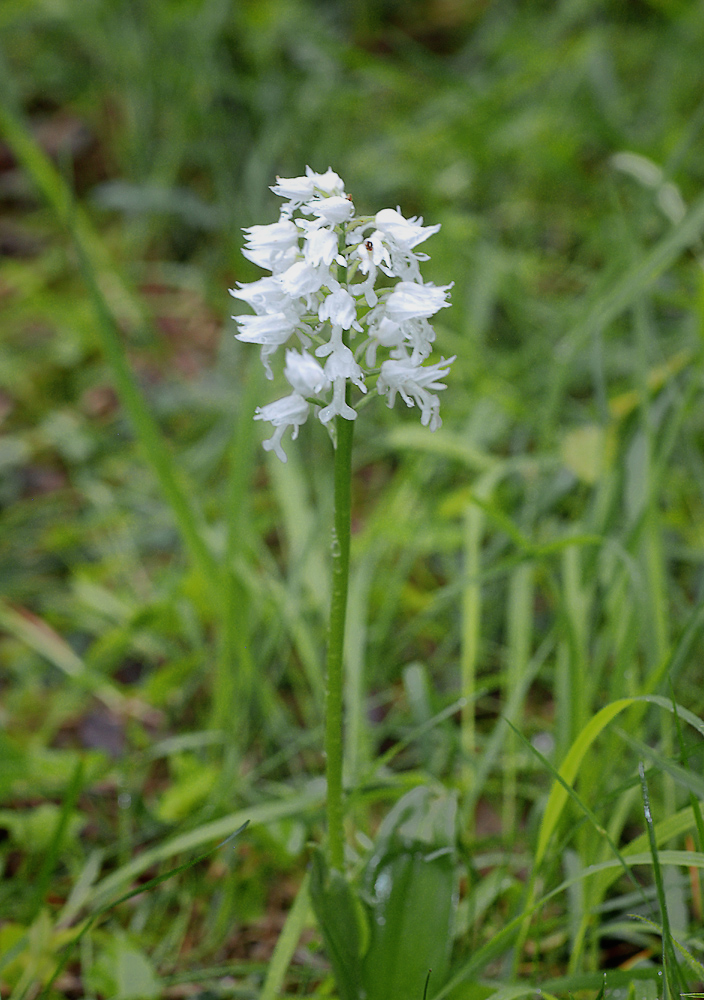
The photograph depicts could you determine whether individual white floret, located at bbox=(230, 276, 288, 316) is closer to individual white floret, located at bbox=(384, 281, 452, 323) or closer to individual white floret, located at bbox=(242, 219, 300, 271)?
individual white floret, located at bbox=(242, 219, 300, 271)

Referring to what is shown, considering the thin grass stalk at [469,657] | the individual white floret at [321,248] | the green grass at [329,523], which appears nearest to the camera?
the individual white floret at [321,248]

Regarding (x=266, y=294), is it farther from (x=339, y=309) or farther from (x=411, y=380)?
(x=411, y=380)

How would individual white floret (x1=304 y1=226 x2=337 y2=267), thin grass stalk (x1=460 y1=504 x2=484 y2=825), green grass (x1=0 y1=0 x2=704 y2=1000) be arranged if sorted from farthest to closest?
1. thin grass stalk (x1=460 y1=504 x2=484 y2=825)
2. green grass (x1=0 y1=0 x2=704 y2=1000)
3. individual white floret (x1=304 y1=226 x2=337 y2=267)

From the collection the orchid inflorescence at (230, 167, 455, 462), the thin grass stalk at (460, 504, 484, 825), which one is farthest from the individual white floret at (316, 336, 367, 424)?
the thin grass stalk at (460, 504, 484, 825)

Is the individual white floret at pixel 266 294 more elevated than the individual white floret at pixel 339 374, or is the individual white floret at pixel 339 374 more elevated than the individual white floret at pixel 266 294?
the individual white floret at pixel 266 294

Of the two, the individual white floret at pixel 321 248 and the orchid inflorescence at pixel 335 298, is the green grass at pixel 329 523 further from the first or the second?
the individual white floret at pixel 321 248

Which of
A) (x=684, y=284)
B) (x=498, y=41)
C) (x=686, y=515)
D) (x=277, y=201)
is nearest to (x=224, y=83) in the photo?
(x=277, y=201)

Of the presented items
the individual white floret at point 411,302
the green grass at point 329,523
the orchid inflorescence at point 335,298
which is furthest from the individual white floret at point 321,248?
the green grass at point 329,523
